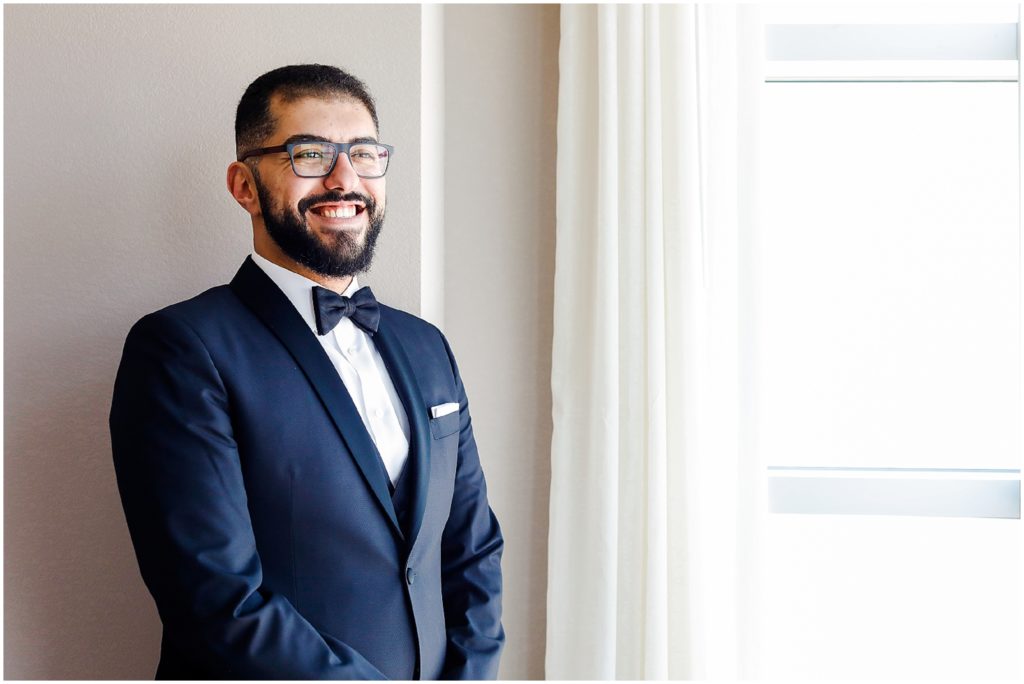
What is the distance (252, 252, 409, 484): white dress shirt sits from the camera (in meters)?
1.34

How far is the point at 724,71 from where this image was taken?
193cm

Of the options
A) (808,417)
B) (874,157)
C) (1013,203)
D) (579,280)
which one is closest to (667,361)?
(579,280)

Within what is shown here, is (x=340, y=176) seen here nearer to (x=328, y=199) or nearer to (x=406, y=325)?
(x=328, y=199)

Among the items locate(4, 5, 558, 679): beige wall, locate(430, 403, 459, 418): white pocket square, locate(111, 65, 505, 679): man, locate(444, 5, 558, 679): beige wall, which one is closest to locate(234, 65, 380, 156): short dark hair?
locate(111, 65, 505, 679): man

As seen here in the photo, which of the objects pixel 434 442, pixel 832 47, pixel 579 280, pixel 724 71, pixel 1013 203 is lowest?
pixel 434 442

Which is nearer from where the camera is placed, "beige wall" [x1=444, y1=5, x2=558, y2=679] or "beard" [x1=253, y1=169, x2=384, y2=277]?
"beard" [x1=253, y1=169, x2=384, y2=277]

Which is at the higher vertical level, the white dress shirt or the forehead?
the forehead

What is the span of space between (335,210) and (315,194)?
0.15 ft

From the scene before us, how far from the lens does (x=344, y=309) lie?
1.37m

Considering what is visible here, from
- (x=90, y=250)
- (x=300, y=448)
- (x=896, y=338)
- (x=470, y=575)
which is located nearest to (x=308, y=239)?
(x=300, y=448)

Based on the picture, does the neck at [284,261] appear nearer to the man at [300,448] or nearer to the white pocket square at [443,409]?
the man at [300,448]

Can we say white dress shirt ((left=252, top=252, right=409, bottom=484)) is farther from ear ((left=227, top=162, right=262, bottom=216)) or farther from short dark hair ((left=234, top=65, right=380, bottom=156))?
short dark hair ((left=234, top=65, right=380, bottom=156))

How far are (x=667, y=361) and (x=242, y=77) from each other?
123cm

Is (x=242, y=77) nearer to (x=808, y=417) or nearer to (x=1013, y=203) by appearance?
(x=808, y=417)
